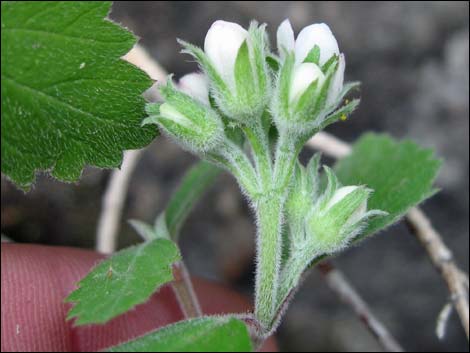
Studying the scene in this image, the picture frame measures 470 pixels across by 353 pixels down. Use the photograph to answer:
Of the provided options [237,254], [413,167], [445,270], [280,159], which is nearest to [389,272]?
[237,254]

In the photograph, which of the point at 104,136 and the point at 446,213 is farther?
the point at 446,213

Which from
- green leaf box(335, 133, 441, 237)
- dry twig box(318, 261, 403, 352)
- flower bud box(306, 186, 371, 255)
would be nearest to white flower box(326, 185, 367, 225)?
flower bud box(306, 186, 371, 255)

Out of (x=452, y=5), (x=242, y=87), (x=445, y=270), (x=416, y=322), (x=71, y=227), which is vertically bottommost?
(x=416, y=322)

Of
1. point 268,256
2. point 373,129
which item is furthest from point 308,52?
point 373,129

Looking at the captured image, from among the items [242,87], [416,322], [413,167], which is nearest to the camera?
[242,87]

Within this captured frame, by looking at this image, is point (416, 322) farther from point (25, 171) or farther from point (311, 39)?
point (25, 171)
